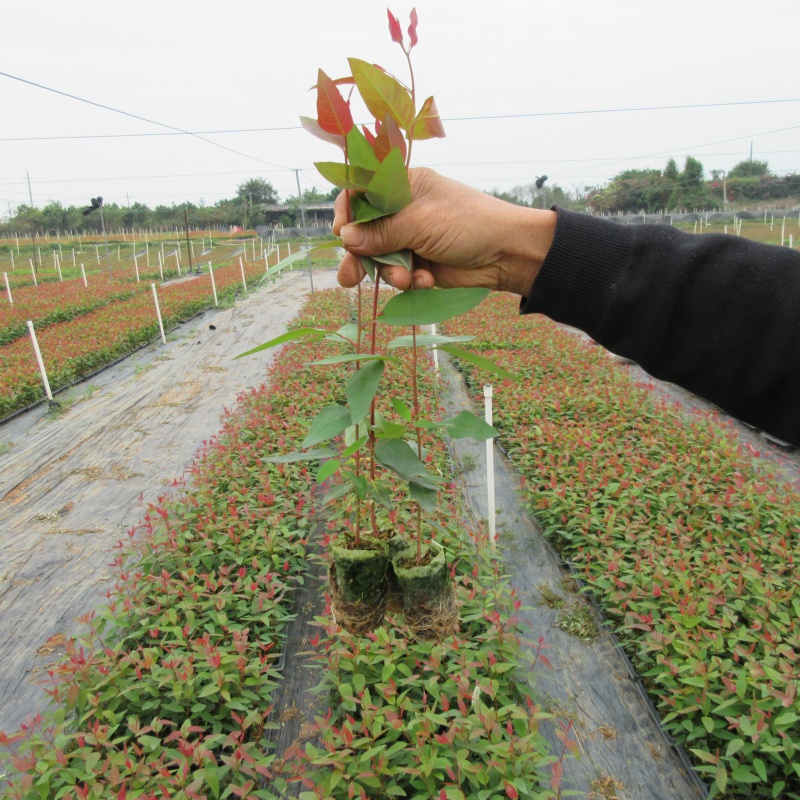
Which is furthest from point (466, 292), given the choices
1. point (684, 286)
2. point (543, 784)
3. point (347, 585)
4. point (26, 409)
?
point (26, 409)

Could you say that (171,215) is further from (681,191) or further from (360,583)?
(360,583)

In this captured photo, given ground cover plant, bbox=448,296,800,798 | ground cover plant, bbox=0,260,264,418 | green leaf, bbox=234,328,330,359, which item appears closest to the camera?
green leaf, bbox=234,328,330,359

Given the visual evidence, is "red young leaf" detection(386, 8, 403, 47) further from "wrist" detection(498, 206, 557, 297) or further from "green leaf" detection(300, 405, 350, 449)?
"green leaf" detection(300, 405, 350, 449)

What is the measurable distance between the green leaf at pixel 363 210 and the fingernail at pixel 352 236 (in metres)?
0.02

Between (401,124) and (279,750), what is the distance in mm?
2273

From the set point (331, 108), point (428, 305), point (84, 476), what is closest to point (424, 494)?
point (428, 305)

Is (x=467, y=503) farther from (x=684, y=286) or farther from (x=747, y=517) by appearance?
(x=684, y=286)

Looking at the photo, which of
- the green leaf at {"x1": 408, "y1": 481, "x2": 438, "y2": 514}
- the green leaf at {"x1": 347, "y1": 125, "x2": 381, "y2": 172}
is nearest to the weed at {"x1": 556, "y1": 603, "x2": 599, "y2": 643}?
the green leaf at {"x1": 408, "y1": 481, "x2": 438, "y2": 514}

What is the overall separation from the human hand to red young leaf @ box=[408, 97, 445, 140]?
0.13m

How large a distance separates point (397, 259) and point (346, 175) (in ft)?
0.56

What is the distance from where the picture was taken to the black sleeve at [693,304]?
3.91 feet

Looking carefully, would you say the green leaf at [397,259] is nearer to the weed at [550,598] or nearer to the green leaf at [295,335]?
the green leaf at [295,335]

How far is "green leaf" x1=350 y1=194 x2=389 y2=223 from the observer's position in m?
1.03

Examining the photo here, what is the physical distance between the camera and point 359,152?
97 centimetres
